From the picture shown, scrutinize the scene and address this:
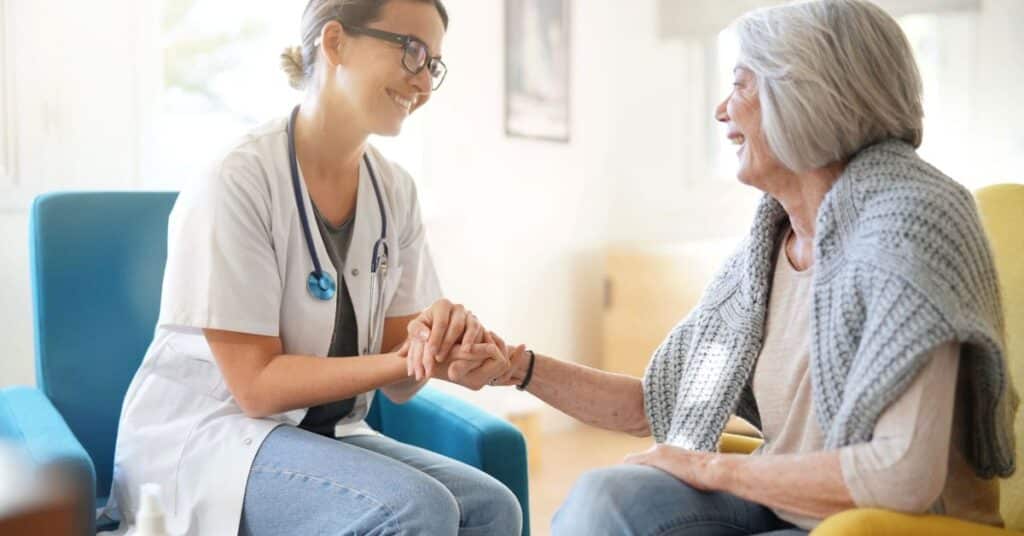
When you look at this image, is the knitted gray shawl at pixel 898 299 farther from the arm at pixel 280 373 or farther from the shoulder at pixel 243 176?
the shoulder at pixel 243 176

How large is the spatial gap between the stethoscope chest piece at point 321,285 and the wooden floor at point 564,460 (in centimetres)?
161

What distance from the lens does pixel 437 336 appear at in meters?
1.69

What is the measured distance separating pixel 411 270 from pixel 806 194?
783mm

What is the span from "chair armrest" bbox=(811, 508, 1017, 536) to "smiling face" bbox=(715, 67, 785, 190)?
0.50 metres

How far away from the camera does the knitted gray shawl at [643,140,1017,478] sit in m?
1.23

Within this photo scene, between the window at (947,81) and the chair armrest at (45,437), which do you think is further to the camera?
the window at (947,81)

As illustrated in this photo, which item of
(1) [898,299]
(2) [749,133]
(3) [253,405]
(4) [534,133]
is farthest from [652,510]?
(4) [534,133]

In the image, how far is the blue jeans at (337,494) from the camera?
1.52 m

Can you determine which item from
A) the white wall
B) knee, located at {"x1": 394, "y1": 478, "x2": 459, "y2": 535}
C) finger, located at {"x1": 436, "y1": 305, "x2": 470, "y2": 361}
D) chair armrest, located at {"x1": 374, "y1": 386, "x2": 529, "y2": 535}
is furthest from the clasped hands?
the white wall

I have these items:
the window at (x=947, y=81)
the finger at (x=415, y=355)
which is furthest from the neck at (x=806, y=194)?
the window at (x=947, y=81)

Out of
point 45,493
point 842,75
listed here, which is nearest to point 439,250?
point 842,75

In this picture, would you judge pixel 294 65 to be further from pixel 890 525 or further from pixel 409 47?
pixel 890 525

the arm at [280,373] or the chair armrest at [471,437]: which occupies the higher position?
the arm at [280,373]

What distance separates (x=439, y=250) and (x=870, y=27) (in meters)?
2.48
